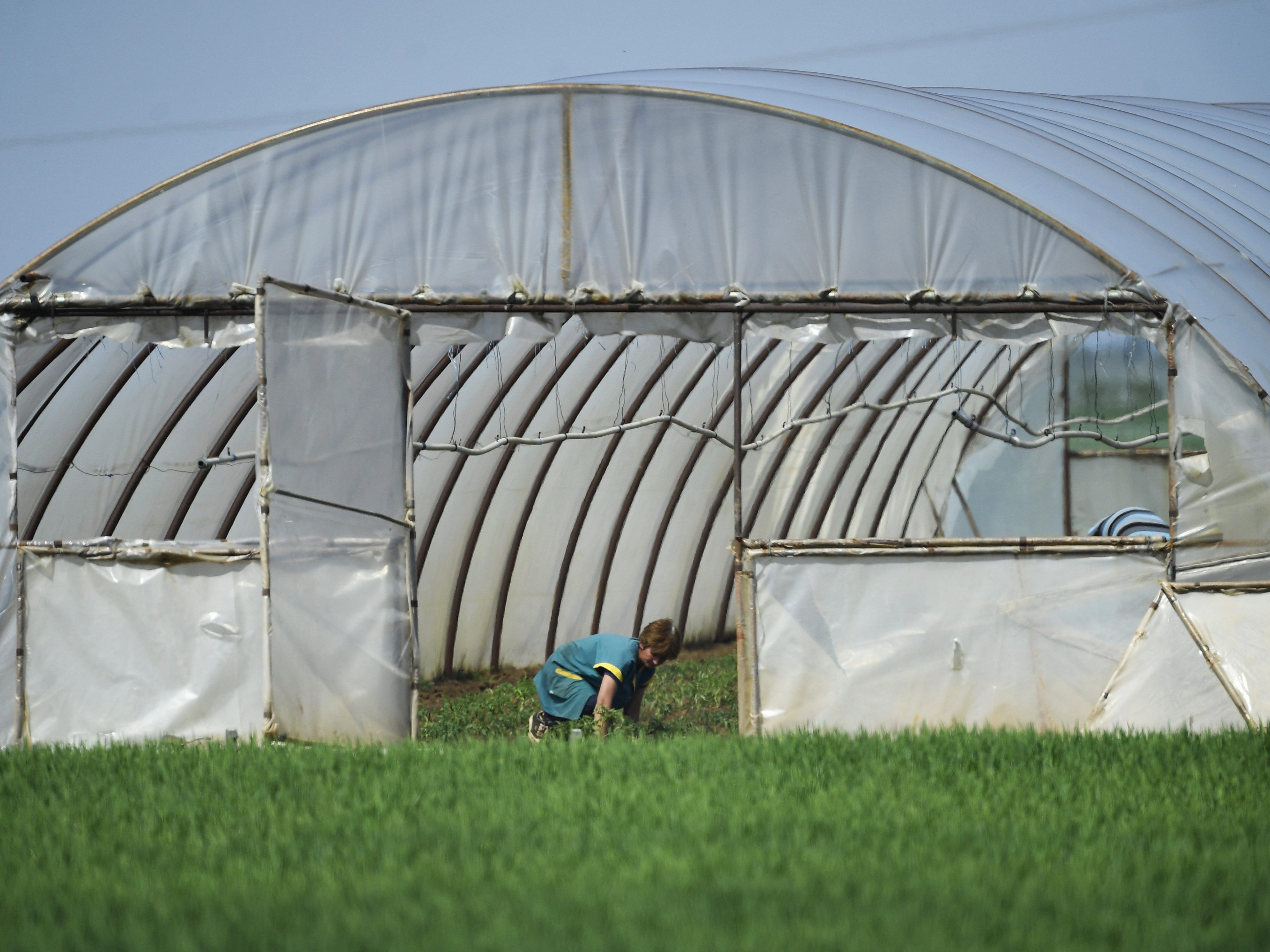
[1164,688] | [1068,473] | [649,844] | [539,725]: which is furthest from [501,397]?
[1068,473]

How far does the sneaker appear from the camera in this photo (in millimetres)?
7479

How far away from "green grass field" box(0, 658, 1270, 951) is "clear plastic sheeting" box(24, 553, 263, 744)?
920 millimetres

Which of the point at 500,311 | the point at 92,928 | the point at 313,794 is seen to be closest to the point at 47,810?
the point at 313,794

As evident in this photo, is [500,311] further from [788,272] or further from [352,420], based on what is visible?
[788,272]

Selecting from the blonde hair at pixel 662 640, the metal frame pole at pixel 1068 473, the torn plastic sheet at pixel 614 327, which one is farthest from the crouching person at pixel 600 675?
the metal frame pole at pixel 1068 473

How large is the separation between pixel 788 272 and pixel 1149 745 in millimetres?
3673

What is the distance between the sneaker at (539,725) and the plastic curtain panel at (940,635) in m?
1.44

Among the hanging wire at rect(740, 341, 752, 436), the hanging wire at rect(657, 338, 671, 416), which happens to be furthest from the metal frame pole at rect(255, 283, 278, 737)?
the hanging wire at rect(740, 341, 752, 436)

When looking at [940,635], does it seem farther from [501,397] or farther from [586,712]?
[501,397]

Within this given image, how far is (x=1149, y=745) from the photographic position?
5.69 meters

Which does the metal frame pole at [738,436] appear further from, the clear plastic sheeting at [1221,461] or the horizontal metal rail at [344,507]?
the clear plastic sheeting at [1221,461]

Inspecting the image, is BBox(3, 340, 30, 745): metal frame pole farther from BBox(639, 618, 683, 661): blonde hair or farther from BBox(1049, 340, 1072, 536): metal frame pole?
BBox(1049, 340, 1072, 536): metal frame pole

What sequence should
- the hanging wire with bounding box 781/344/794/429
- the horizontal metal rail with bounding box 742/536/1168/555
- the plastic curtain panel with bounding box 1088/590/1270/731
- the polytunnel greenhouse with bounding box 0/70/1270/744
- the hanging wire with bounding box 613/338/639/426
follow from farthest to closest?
1. the hanging wire with bounding box 781/344/794/429
2. the hanging wire with bounding box 613/338/639/426
3. the horizontal metal rail with bounding box 742/536/1168/555
4. the polytunnel greenhouse with bounding box 0/70/1270/744
5. the plastic curtain panel with bounding box 1088/590/1270/731

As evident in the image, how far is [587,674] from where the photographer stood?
24.1 ft
